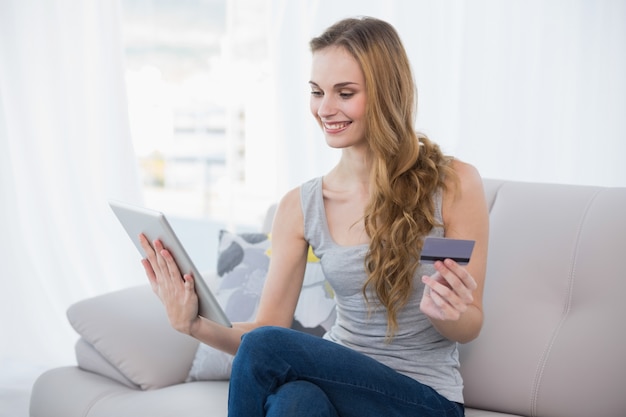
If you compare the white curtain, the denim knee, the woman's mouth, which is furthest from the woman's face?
the white curtain

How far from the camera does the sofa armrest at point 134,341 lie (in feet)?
6.86

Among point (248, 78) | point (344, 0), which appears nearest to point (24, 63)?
point (248, 78)

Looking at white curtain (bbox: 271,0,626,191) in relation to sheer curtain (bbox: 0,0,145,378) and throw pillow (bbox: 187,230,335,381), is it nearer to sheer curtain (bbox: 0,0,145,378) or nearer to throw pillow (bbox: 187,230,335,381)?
throw pillow (bbox: 187,230,335,381)

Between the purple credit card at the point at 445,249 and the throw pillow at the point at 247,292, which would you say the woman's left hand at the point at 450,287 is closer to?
the purple credit card at the point at 445,249

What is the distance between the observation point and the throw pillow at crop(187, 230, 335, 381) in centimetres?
213

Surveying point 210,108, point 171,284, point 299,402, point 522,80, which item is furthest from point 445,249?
point 210,108

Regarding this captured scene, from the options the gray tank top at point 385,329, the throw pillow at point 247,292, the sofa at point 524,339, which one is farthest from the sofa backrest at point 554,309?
the throw pillow at point 247,292

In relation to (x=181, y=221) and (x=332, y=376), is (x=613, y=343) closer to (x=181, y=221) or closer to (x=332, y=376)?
(x=332, y=376)

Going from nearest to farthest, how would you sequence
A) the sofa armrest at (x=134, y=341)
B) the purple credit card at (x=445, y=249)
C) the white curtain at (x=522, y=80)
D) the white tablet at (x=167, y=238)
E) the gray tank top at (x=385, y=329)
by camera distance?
1. the purple credit card at (x=445, y=249)
2. the white tablet at (x=167, y=238)
3. the gray tank top at (x=385, y=329)
4. the sofa armrest at (x=134, y=341)
5. the white curtain at (x=522, y=80)

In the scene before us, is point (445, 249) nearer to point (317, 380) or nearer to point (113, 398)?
point (317, 380)

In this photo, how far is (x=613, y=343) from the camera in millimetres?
1753

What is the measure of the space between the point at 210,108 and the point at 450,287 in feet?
9.89

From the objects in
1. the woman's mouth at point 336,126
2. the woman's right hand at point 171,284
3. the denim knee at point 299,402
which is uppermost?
the woman's mouth at point 336,126

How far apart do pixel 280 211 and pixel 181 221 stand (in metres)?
3.84
